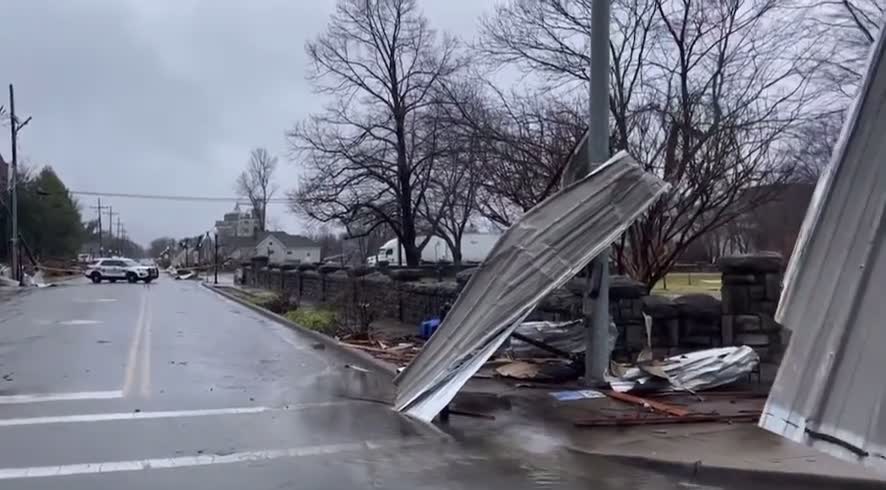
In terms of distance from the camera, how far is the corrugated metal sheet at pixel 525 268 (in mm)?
8938

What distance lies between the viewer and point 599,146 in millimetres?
10812

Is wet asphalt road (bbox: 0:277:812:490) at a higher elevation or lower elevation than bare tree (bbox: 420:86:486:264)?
lower

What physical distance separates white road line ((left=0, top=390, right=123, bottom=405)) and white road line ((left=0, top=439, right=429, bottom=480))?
3600mm

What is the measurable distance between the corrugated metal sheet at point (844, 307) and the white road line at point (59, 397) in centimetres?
975

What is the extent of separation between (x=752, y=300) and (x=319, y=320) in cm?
1087

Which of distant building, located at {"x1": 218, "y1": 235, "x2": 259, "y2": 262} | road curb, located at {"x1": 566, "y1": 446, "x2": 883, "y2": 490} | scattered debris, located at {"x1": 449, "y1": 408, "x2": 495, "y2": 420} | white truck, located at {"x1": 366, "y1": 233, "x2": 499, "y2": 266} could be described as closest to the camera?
road curb, located at {"x1": 566, "y1": 446, "x2": 883, "y2": 490}

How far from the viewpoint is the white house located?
114675mm

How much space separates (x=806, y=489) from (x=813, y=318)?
4.01 m

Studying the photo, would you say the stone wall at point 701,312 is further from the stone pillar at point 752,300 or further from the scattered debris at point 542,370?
the scattered debris at point 542,370

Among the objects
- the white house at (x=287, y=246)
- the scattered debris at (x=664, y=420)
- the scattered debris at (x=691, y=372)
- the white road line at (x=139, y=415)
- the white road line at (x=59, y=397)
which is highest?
the white house at (x=287, y=246)

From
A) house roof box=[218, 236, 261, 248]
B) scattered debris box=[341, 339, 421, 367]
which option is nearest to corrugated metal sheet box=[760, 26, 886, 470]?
scattered debris box=[341, 339, 421, 367]

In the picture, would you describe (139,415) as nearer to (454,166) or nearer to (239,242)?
(454,166)

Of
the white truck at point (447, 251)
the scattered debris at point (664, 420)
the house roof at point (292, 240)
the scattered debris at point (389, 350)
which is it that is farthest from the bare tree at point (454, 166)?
the house roof at point (292, 240)

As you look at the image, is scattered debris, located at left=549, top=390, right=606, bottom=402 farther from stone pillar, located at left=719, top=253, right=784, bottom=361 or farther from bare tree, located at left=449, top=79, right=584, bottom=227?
bare tree, located at left=449, top=79, right=584, bottom=227
